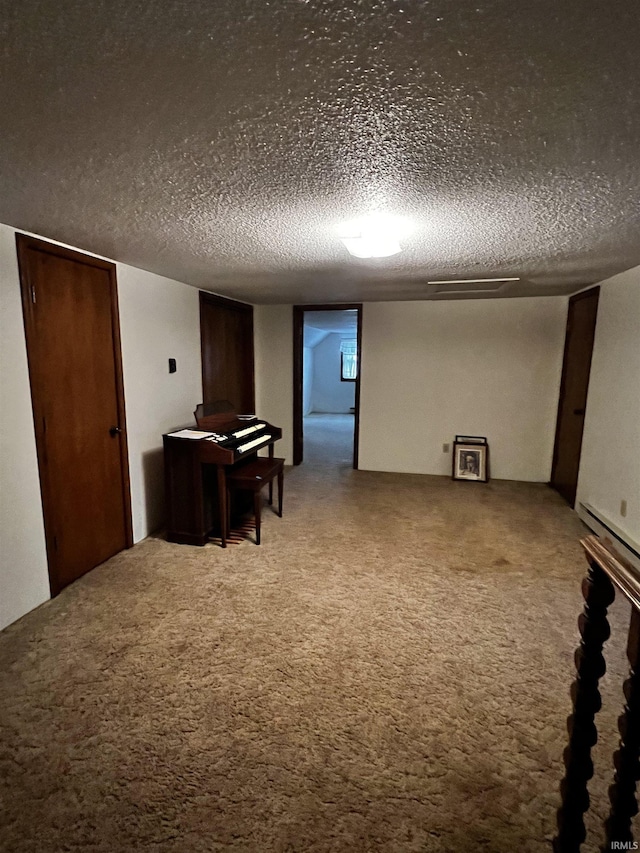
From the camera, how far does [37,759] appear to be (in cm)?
150

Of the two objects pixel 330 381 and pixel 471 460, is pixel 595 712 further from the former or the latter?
pixel 330 381

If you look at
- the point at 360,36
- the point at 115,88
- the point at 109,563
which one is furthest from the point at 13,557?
the point at 360,36

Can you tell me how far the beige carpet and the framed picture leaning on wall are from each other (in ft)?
5.79

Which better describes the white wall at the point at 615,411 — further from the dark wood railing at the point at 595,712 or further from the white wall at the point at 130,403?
the white wall at the point at 130,403

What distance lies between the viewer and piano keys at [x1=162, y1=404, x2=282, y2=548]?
121 inches

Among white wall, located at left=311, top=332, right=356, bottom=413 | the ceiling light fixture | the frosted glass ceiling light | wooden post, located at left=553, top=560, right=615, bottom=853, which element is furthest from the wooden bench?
white wall, located at left=311, top=332, right=356, bottom=413

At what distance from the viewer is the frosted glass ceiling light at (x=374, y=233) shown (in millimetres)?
1993

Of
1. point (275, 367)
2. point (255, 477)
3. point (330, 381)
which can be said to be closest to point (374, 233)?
point (255, 477)

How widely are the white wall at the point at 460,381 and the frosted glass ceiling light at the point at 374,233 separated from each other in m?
2.80

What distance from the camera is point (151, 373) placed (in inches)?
131

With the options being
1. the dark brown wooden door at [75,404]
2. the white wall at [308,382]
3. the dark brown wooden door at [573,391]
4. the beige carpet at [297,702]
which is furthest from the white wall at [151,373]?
the white wall at [308,382]

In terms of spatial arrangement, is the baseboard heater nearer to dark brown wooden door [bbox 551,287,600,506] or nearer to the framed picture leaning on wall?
dark brown wooden door [bbox 551,287,600,506]

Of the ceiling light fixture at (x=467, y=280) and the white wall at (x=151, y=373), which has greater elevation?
the ceiling light fixture at (x=467, y=280)

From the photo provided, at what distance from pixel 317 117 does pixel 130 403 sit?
253 cm
